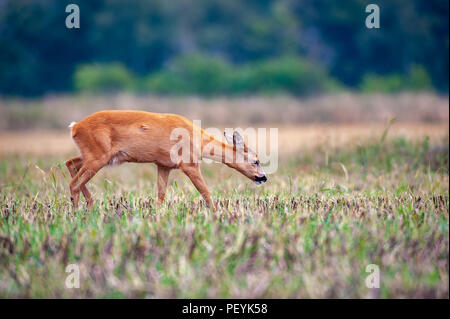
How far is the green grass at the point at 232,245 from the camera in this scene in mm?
4891

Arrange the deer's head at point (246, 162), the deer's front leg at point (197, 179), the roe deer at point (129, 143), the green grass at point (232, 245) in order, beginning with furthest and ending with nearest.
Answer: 1. the deer's head at point (246, 162)
2. the roe deer at point (129, 143)
3. the deer's front leg at point (197, 179)
4. the green grass at point (232, 245)

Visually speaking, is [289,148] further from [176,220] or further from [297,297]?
[297,297]

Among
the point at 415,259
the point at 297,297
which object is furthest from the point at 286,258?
the point at 415,259

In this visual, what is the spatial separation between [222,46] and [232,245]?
4597 centimetres

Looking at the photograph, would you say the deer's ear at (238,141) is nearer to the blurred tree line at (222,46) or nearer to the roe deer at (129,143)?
the roe deer at (129,143)

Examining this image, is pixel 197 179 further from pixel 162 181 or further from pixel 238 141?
pixel 238 141

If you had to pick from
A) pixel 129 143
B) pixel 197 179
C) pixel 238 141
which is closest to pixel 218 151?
pixel 238 141

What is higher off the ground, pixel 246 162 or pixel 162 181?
pixel 246 162

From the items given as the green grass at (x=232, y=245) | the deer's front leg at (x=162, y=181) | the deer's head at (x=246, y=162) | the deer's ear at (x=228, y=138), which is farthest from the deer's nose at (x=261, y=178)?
the deer's front leg at (x=162, y=181)

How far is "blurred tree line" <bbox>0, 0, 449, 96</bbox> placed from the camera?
3900cm

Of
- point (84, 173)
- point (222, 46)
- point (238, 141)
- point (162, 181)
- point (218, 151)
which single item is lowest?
point (162, 181)

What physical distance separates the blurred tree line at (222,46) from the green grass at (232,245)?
29995 mm

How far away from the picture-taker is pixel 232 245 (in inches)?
219

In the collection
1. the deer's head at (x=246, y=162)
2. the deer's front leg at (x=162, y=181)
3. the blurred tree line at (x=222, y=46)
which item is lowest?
the deer's front leg at (x=162, y=181)
